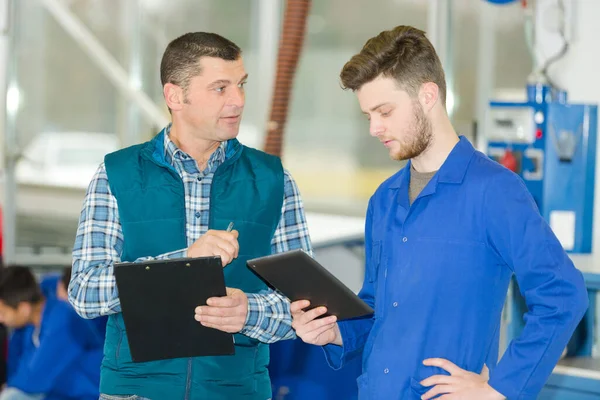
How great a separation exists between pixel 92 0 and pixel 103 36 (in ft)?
1.00

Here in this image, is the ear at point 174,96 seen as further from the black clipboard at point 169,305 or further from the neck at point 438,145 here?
the neck at point 438,145

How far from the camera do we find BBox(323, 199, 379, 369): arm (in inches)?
83.9

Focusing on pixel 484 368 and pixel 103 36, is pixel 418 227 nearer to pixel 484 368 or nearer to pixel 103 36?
pixel 484 368

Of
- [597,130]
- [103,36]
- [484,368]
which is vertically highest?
[103,36]

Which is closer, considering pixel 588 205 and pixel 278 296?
pixel 278 296

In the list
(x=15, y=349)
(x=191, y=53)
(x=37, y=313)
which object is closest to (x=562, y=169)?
(x=191, y=53)

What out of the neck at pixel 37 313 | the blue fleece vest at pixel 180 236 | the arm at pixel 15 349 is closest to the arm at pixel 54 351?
the neck at pixel 37 313

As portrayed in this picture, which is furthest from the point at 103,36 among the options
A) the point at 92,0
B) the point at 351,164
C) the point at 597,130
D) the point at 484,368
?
the point at 484,368

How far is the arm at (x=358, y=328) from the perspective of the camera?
213 centimetres

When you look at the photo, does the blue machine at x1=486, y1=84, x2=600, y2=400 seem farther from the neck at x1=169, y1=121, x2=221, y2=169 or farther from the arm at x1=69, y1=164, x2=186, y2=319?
the arm at x1=69, y1=164, x2=186, y2=319

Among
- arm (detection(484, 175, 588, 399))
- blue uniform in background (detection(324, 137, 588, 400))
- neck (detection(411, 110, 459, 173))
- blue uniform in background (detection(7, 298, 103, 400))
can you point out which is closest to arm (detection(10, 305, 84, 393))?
→ blue uniform in background (detection(7, 298, 103, 400))

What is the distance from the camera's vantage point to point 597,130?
4074 mm

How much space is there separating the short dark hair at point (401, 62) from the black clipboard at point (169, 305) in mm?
502

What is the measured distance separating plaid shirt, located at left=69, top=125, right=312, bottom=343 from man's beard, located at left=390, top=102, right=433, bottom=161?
1.63 feet
